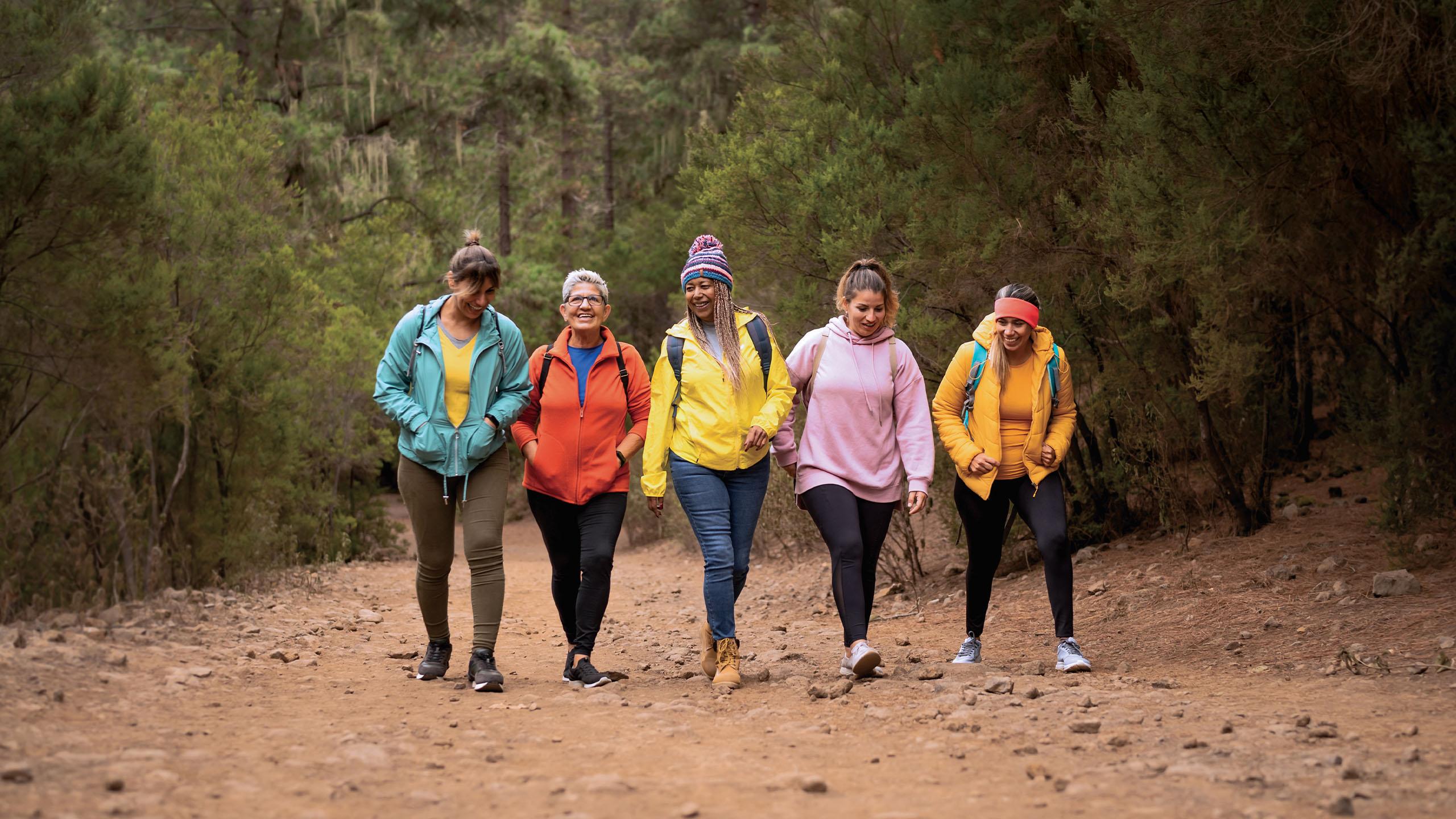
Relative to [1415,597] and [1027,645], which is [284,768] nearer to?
[1027,645]

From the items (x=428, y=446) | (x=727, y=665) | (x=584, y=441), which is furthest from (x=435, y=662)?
(x=727, y=665)

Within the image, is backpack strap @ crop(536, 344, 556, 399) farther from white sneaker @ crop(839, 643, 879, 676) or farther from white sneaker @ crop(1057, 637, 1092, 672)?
white sneaker @ crop(1057, 637, 1092, 672)

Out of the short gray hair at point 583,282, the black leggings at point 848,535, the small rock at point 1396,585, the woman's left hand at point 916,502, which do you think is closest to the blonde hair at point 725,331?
the short gray hair at point 583,282

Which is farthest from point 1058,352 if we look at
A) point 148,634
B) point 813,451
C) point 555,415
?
point 148,634

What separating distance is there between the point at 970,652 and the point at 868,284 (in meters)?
2.02

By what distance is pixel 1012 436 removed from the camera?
6.62 m

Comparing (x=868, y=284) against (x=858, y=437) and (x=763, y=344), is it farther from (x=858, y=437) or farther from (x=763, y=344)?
(x=858, y=437)

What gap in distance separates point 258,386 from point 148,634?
9.89 metres

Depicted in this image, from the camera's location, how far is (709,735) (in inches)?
203

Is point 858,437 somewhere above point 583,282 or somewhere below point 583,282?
below

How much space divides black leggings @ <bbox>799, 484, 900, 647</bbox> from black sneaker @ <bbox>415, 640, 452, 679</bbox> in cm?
200

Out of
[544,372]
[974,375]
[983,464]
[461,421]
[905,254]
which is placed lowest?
[983,464]

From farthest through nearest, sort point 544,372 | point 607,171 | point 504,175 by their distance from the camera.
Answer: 1. point 607,171
2. point 504,175
3. point 544,372

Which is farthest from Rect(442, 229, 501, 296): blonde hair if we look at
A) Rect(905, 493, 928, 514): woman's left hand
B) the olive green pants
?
Rect(905, 493, 928, 514): woman's left hand
